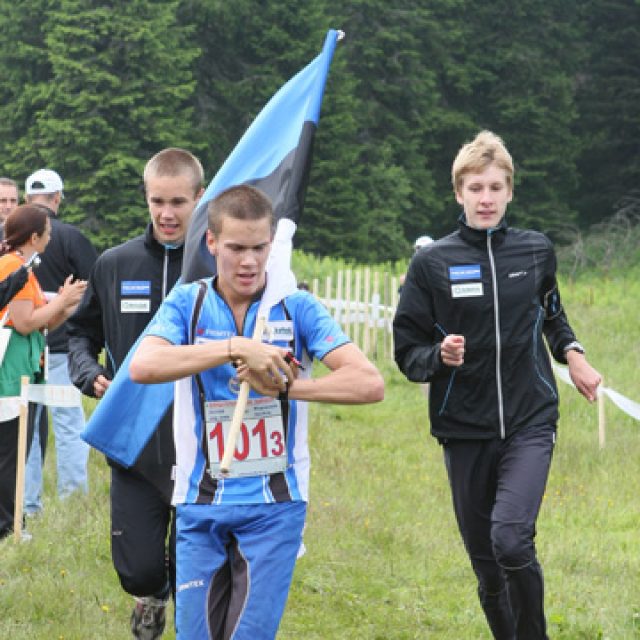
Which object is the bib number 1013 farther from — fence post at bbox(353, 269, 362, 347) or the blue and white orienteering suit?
fence post at bbox(353, 269, 362, 347)

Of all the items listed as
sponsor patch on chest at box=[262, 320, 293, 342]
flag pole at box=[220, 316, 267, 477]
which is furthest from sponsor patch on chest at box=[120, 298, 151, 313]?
flag pole at box=[220, 316, 267, 477]

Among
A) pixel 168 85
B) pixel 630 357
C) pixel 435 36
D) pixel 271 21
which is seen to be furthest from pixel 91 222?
pixel 630 357

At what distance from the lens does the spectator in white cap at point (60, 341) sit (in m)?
9.34

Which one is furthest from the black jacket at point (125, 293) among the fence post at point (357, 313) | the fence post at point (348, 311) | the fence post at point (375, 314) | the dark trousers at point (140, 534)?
the fence post at point (348, 311)

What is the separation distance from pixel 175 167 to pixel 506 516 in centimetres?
202

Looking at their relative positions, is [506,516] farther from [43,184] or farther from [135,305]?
[43,184]

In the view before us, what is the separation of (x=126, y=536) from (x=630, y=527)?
16.7ft

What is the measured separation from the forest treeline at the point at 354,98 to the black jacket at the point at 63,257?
29.0 metres

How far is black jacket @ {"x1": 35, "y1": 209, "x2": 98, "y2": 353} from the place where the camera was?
30.7 feet

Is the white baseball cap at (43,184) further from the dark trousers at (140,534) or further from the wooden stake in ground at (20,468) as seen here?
the dark trousers at (140,534)

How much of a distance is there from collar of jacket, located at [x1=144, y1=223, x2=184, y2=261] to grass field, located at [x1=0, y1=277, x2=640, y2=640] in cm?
181

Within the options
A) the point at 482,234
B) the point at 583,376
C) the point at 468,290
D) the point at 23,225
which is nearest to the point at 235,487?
the point at 468,290

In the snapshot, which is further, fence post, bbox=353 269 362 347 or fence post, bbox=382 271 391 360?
fence post, bbox=353 269 362 347

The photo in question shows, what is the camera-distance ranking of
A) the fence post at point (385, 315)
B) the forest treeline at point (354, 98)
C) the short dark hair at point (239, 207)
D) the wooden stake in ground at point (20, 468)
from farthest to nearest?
the forest treeline at point (354, 98) → the fence post at point (385, 315) → the wooden stake in ground at point (20, 468) → the short dark hair at point (239, 207)
